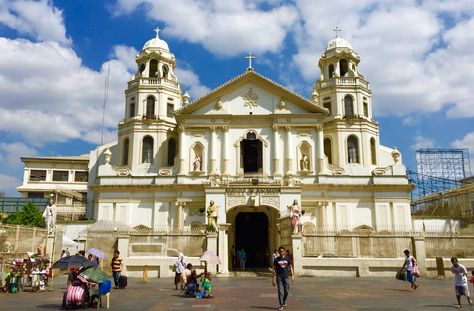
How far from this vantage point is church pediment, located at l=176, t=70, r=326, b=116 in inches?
1598

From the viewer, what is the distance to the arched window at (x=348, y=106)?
145ft

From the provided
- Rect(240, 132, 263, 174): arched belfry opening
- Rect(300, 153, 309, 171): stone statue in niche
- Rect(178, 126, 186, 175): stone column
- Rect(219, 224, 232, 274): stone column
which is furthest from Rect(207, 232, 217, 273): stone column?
Rect(300, 153, 309, 171): stone statue in niche

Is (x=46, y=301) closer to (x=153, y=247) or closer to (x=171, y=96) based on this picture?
(x=153, y=247)

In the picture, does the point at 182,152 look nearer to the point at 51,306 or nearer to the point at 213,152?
the point at 213,152

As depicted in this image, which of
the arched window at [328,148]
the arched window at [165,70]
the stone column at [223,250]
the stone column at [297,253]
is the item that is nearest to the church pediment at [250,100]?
the arched window at [328,148]

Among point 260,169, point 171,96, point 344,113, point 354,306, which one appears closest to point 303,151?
point 260,169

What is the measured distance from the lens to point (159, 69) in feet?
150

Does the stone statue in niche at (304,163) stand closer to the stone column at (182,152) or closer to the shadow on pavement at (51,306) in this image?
the stone column at (182,152)

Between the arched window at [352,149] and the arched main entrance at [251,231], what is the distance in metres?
10.9

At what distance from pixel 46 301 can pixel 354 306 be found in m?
10.1

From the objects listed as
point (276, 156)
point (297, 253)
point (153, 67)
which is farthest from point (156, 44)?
point (297, 253)

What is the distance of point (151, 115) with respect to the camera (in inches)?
1746

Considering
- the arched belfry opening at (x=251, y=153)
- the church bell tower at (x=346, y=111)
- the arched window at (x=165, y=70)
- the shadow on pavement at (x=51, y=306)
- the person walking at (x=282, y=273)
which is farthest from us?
the arched window at (x=165, y=70)

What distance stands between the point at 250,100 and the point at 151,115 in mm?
10255
